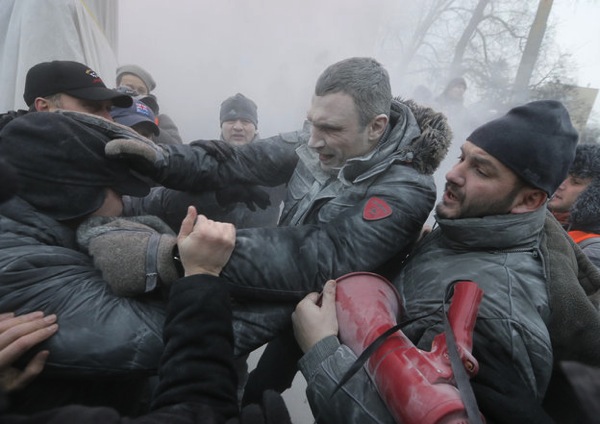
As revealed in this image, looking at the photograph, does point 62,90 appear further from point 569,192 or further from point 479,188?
point 569,192

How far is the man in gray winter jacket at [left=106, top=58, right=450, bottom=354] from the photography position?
110cm

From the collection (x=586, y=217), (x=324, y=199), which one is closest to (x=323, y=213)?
(x=324, y=199)

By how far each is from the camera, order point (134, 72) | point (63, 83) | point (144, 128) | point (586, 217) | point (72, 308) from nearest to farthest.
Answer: point (72, 308) → point (63, 83) → point (586, 217) → point (144, 128) → point (134, 72)

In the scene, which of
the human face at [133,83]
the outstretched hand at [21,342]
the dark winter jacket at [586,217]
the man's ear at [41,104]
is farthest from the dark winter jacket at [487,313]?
the human face at [133,83]

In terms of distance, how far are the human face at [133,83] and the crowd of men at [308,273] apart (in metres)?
2.60

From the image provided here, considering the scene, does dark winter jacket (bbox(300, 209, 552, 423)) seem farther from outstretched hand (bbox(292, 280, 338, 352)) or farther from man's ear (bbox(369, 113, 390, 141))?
man's ear (bbox(369, 113, 390, 141))

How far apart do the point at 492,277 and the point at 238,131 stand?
3266 millimetres

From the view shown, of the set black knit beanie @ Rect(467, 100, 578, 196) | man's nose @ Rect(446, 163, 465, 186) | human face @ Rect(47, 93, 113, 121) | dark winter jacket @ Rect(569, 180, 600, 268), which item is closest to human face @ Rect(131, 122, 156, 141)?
human face @ Rect(47, 93, 113, 121)

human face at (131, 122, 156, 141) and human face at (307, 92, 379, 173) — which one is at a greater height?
human face at (307, 92, 379, 173)

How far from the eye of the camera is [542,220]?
1.22 meters

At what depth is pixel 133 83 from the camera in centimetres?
358

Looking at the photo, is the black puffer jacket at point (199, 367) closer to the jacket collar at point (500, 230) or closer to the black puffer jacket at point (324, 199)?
the black puffer jacket at point (324, 199)

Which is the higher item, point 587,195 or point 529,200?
point 529,200

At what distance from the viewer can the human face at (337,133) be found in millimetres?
1432
